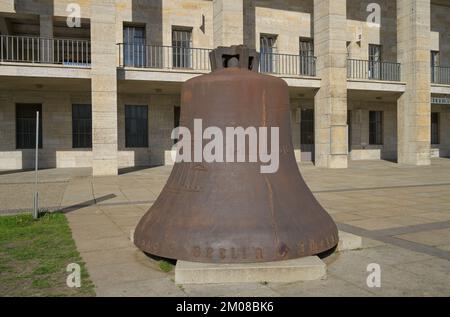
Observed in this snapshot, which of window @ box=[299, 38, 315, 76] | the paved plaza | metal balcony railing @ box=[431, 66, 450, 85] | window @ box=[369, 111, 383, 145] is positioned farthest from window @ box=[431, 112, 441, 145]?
the paved plaza

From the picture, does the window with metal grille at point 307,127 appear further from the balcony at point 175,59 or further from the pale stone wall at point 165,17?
the pale stone wall at point 165,17

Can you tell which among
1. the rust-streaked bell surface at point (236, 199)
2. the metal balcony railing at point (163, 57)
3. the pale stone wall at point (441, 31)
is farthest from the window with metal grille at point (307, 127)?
the rust-streaked bell surface at point (236, 199)

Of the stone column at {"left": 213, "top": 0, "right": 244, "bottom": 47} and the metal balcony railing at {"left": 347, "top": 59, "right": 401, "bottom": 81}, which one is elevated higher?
the stone column at {"left": 213, "top": 0, "right": 244, "bottom": 47}

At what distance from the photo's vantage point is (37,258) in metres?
4.93

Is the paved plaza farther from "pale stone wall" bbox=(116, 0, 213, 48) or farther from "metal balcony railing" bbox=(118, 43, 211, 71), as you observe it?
"pale stone wall" bbox=(116, 0, 213, 48)

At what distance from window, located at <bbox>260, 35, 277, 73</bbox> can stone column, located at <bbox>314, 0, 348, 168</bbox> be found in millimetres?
3229

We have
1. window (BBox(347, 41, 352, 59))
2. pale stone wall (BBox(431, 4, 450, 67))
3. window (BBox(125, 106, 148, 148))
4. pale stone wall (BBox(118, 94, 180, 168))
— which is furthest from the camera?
pale stone wall (BBox(431, 4, 450, 67))

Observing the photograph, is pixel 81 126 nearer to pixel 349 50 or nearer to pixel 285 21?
pixel 285 21

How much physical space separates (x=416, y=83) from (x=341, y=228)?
62.5ft

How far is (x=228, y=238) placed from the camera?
411 cm

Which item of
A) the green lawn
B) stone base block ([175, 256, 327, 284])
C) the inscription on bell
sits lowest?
the green lawn

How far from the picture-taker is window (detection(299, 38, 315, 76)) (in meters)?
23.7

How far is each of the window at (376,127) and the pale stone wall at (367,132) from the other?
22 cm

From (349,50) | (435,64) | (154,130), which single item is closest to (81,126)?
(154,130)
